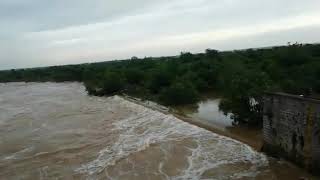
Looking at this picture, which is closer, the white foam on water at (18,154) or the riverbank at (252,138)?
the riverbank at (252,138)

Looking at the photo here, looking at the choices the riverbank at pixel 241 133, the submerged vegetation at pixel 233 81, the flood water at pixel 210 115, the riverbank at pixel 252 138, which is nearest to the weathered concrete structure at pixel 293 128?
the riverbank at pixel 252 138

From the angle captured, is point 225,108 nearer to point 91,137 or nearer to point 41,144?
point 91,137

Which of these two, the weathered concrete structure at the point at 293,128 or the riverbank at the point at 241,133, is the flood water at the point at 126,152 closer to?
the riverbank at the point at 241,133

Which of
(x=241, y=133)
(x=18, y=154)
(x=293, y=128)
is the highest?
(x=293, y=128)

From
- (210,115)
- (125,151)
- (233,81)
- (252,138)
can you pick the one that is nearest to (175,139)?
(125,151)

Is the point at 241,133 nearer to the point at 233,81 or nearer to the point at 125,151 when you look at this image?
the point at 233,81

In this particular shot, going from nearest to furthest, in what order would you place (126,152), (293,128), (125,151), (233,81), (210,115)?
(293,128), (126,152), (125,151), (233,81), (210,115)
